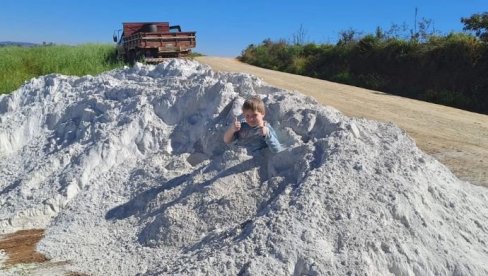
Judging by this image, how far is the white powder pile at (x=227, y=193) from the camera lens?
3.96m

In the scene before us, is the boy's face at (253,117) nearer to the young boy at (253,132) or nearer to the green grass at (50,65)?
the young boy at (253,132)

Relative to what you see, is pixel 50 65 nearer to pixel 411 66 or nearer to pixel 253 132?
pixel 411 66

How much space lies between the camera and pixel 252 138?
5.43 meters

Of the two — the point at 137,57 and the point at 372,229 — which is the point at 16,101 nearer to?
the point at 137,57

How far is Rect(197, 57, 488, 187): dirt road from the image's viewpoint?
24.6ft

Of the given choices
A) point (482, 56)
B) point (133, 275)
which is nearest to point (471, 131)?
point (482, 56)

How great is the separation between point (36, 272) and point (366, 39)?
16923 millimetres

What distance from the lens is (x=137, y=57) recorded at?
16.2 m

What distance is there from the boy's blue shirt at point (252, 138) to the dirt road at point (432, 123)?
2.66m

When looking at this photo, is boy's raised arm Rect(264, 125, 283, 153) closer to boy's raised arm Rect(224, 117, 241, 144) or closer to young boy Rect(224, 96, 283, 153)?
young boy Rect(224, 96, 283, 153)

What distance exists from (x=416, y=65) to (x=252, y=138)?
12.8 metres

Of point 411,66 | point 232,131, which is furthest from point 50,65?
point 232,131

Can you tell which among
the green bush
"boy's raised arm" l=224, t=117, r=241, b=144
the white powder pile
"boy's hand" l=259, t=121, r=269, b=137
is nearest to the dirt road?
the green bush

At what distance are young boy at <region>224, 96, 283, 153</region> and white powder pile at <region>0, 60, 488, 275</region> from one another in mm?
124
